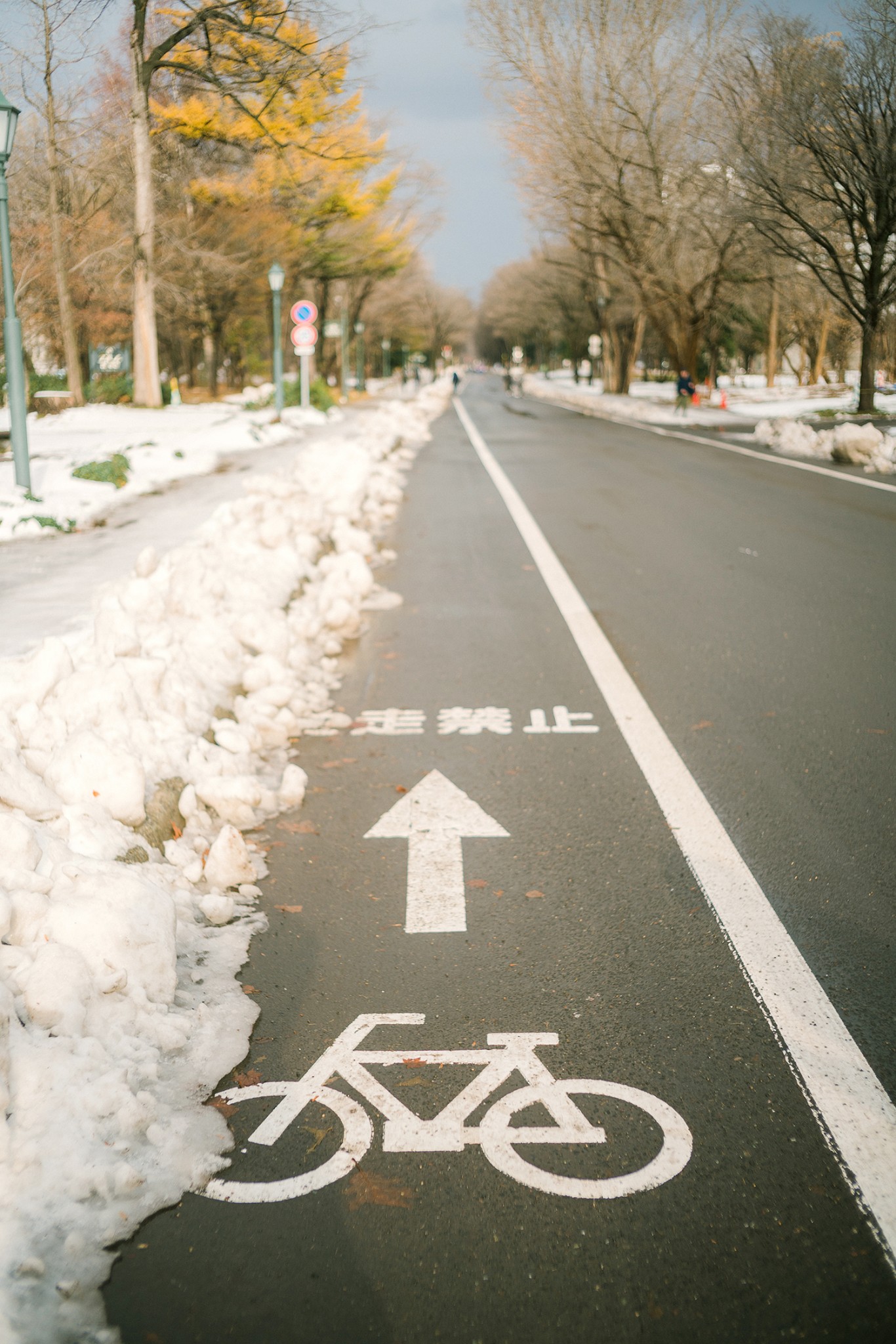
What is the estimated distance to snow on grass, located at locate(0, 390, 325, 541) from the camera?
11227 mm

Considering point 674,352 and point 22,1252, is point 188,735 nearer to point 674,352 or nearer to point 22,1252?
point 22,1252

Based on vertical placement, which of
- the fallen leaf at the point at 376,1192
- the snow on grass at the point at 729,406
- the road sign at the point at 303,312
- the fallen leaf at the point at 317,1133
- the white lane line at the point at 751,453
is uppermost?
the road sign at the point at 303,312

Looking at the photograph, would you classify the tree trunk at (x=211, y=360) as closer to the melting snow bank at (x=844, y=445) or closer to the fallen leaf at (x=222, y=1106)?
the melting snow bank at (x=844, y=445)

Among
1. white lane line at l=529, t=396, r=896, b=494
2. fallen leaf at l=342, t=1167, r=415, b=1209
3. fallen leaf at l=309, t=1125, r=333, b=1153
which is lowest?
fallen leaf at l=342, t=1167, r=415, b=1209

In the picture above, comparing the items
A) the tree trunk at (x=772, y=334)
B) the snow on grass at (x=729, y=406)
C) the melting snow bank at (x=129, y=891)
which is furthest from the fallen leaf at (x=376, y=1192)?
the tree trunk at (x=772, y=334)

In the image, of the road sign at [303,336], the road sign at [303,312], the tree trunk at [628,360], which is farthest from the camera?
the tree trunk at [628,360]

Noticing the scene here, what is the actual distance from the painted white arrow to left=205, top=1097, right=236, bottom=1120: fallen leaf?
1027 millimetres

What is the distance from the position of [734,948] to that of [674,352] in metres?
43.8

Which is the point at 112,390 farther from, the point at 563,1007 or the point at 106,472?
the point at 563,1007

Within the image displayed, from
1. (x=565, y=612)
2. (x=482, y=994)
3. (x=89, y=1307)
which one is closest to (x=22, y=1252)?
(x=89, y=1307)

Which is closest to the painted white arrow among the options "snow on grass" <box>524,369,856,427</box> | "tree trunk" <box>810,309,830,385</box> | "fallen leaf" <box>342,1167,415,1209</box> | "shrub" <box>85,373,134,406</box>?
"fallen leaf" <box>342,1167,415,1209</box>

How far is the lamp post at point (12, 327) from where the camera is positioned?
1059cm

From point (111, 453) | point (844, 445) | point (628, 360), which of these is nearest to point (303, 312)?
point (111, 453)

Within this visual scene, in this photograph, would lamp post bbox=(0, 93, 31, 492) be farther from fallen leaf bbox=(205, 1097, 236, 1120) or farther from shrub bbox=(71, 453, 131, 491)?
fallen leaf bbox=(205, 1097, 236, 1120)
